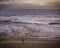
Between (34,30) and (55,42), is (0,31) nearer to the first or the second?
(34,30)

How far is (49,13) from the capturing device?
111cm

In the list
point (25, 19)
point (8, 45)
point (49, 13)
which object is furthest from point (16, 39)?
point (49, 13)

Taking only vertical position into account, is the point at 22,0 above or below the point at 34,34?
above

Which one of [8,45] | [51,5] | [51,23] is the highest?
[51,5]

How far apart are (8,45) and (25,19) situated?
0.25 metres

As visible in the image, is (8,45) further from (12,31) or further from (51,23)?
(51,23)

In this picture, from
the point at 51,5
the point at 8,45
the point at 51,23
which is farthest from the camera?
the point at 51,5

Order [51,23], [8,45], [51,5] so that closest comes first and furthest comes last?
[8,45]
[51,23]
[51,5]

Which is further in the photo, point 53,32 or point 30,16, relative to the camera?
point 30,16

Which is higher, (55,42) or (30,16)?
(30,16)

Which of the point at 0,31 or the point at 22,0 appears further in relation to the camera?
the point at 22,0

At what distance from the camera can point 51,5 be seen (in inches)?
45.6

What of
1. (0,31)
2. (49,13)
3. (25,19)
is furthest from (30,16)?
(0,31)

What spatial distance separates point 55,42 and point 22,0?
1.57ft
